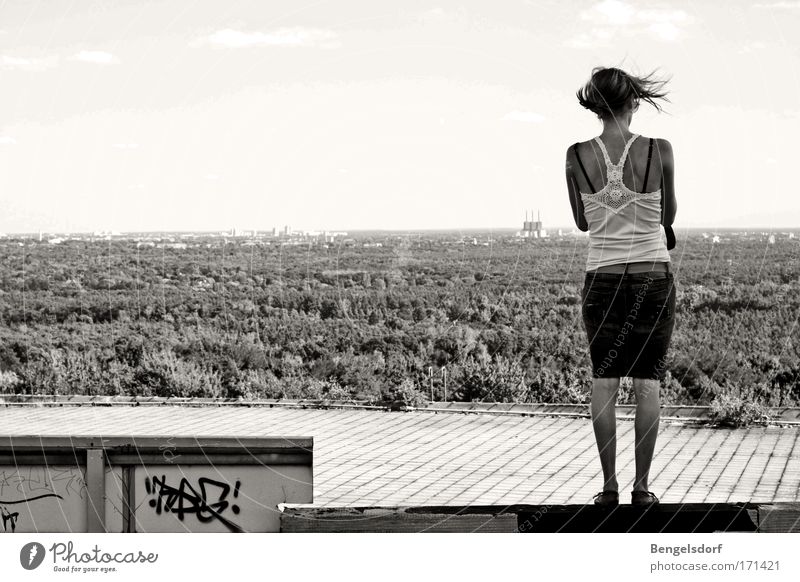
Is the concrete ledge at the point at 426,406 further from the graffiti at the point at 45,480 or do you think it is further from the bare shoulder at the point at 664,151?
the graffiti at the point at 45,480

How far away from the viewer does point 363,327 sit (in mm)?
15062

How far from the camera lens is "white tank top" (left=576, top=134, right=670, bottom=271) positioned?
3070 millimetres

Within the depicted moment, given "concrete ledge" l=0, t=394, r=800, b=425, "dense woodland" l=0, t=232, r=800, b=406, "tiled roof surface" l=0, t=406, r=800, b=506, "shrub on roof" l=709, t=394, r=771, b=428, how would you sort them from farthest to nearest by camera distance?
"dense woodland" l=0, t=232, r=800, b=406 < "concrete ledge" l=0, t=394, r=800, b=425 < "shrub on roof" l=709, t=394, r=771, b=428 < "tiled roof surface" l=0, t=406, r=800, b=506

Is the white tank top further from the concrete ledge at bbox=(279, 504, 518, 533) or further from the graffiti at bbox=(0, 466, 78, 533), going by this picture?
the graffiti at bbox=(0, 466, 78, 533)

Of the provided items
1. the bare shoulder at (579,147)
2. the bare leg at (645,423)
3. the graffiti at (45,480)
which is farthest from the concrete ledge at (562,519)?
the bare shoulder at (579,147)

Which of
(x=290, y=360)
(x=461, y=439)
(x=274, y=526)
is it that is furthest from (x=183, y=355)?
(x=274, y=526)

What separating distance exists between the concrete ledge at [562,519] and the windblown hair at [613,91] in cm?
110

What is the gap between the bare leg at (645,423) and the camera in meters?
3.14

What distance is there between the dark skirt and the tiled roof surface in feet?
6.32

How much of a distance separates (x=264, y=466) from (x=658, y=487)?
3.19m

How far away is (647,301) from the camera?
308 cm

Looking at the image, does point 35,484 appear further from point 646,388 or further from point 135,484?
point 646,388

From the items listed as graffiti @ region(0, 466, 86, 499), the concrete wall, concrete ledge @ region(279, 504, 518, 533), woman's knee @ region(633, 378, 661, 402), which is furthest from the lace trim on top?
graffiti @ region(0, 466, 86, 499)

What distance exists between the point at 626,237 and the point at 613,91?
0.40 metres
